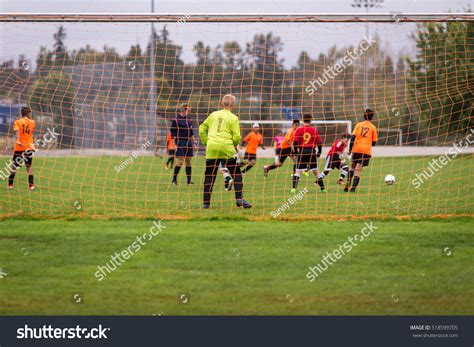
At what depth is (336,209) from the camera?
12.6 metres

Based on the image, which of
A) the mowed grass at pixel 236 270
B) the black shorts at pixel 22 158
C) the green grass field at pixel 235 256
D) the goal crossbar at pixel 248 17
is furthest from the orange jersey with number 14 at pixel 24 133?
the mowed grass at pixel 236 270

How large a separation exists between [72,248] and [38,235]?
1116 millimetres

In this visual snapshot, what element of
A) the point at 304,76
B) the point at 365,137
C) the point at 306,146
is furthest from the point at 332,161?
the point at 304,76

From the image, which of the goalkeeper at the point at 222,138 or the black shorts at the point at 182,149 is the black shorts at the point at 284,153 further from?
the goalkeeper at the point at 222,138

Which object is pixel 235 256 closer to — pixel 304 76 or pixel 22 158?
pixel 22 158

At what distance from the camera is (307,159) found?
16.3m

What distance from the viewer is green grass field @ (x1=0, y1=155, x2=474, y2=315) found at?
6332mm

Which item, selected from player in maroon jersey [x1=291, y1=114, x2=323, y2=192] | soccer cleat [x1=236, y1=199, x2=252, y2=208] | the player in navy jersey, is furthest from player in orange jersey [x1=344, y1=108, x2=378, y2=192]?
the player in navy jersey

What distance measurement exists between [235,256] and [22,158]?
9.14 m

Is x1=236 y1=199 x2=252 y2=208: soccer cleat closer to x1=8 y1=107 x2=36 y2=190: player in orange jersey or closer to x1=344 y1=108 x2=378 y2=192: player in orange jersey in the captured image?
x1=344 y1=108 x2=378 y2=192: player in orange jersey

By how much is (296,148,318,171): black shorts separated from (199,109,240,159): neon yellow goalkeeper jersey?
4.14m
